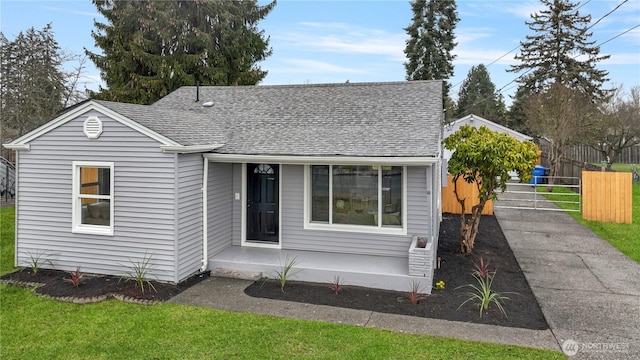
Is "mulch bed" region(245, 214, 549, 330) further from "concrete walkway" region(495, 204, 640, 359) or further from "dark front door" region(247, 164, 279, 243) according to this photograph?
"dark front door" region(247, 164, 279, 243)

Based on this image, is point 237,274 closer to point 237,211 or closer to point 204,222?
point 204,222

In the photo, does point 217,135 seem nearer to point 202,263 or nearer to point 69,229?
point 202,263

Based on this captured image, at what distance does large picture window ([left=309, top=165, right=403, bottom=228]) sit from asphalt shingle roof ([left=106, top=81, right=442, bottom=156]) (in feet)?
2.15

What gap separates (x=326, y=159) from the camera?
795cm

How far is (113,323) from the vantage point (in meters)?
5.82

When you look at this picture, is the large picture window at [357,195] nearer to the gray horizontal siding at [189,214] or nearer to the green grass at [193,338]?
the gray horizontal siding at [189,214]

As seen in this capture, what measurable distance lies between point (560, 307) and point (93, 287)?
789 centimetres

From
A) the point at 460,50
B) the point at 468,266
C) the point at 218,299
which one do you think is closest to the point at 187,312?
the point at 218,299

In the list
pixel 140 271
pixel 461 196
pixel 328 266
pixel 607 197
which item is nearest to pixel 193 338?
pixel 140 271

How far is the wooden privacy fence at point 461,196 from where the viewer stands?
14.9 meters

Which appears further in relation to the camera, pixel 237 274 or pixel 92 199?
pixel 92 199

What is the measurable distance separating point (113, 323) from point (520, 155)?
26.8 feet

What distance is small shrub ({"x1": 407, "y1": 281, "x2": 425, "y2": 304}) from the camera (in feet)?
21.5

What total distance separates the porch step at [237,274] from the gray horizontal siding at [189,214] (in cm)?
40
